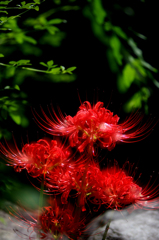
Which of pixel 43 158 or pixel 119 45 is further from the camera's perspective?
pixel 43 158

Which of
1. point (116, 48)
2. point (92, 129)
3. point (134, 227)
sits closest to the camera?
point (116, 48)

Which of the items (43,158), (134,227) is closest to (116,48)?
(43,158)

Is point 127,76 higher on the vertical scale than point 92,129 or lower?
higher

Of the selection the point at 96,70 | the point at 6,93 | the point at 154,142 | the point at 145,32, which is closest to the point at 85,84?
the point at 96,70

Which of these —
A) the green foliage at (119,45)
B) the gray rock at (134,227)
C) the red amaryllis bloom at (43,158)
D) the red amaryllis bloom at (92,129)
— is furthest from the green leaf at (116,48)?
the gray rock at (134,227)

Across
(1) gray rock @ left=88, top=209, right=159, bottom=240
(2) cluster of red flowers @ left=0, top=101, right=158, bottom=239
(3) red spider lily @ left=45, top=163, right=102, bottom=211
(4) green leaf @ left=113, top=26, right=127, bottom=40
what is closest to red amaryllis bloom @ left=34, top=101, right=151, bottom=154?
(2) cluster of red flowers @ left=0, top=101, right=158, bottom=239

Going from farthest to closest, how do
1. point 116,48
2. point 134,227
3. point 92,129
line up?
point 134,227 < point 92,129 < point 116,48

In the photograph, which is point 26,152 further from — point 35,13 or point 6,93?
point 35,13

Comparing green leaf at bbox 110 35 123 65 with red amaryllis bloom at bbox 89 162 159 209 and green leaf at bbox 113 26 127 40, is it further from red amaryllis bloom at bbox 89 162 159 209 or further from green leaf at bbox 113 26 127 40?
red amaryllis bloom at bbox 89 162 159 209

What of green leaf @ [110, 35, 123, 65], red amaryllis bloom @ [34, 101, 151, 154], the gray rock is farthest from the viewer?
the gray rock

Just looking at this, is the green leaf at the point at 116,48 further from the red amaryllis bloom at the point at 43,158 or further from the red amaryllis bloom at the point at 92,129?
the red amaryllis bloom at the point at 43,158

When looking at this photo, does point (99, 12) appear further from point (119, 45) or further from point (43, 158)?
point (43, 158)
